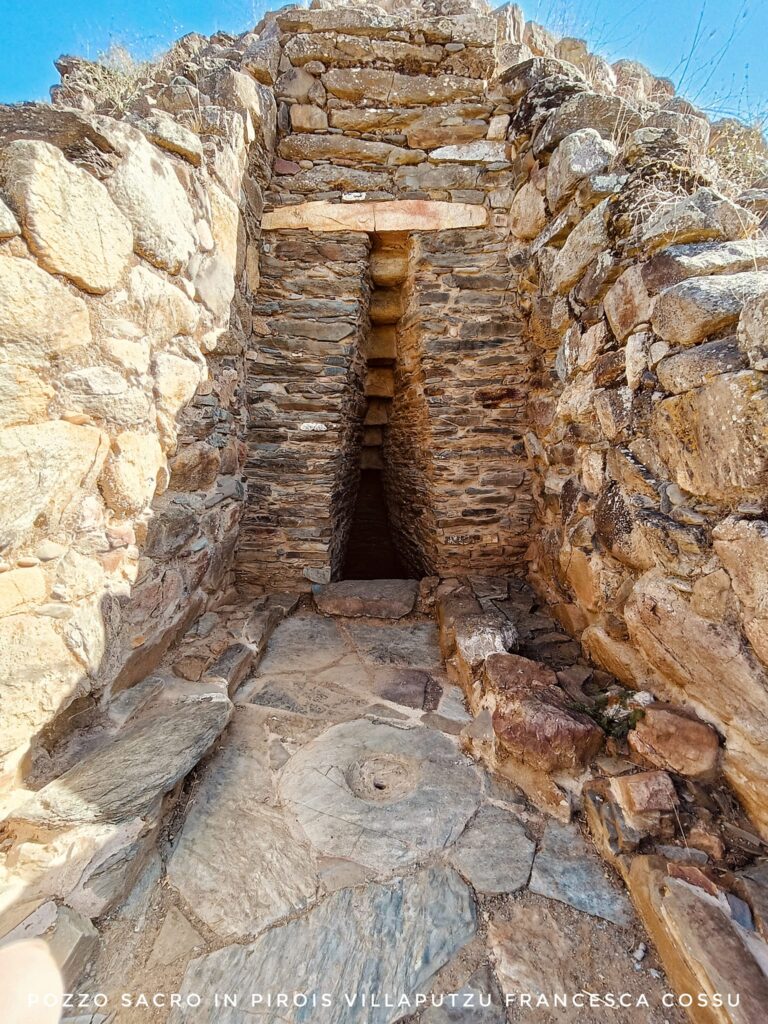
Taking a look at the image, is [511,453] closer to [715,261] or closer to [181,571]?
[715,261]

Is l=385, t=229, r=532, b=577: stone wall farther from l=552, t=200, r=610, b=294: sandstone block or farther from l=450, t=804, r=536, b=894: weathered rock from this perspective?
l=450, t=804, r=536, b=894: weathered rock

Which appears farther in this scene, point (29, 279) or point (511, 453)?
point (511, 453)

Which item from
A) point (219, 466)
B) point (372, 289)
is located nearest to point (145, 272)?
point (219, 466)

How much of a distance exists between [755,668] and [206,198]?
9.77 feet

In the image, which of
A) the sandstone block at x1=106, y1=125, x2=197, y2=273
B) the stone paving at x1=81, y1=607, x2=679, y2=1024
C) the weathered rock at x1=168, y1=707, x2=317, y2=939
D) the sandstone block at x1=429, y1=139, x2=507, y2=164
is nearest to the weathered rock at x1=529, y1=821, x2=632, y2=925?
the stone paving at x1=81, y1=607, x2=679, y2=1024

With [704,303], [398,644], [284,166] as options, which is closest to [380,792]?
[398,644]

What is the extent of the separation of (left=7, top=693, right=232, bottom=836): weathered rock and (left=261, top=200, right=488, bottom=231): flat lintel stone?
3014mm

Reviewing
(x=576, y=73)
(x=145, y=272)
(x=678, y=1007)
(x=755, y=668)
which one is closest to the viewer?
(x=678, y=1007)

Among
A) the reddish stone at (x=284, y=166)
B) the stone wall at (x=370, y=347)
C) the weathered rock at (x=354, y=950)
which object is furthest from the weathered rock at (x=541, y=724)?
the reddish stone at (x=284, y=166)

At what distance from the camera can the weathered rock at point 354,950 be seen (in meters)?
1.09

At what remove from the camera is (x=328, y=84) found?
2893mm

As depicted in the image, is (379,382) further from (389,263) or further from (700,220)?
(700,220)

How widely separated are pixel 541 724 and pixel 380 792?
0.67 meters

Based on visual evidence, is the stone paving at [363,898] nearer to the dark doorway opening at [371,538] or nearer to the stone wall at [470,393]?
the stone wall at [470,393]
